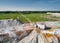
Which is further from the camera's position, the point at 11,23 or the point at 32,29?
the point at 11,23

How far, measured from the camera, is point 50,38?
2086 mm

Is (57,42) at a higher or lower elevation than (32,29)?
lower

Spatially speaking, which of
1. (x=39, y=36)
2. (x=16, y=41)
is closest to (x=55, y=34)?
(x=39, y=36)

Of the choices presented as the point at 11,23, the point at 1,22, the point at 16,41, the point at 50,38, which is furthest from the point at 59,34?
the point at 1,22

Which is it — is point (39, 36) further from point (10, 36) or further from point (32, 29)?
point (10, 36)

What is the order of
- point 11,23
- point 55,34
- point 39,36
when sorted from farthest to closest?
1. point 11,23
2. point 55,34
3. point 39,36

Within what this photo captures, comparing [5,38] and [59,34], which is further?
[59,34]

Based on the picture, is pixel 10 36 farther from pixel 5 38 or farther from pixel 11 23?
pixel 11 23

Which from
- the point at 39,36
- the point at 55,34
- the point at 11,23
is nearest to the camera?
the point at 39,36

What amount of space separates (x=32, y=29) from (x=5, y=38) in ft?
1.33

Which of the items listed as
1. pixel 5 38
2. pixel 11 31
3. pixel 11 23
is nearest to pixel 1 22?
pixel 11 23

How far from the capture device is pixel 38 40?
2062 millimetres

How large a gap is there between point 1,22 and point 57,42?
53.2 inches

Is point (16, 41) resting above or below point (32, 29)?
below
